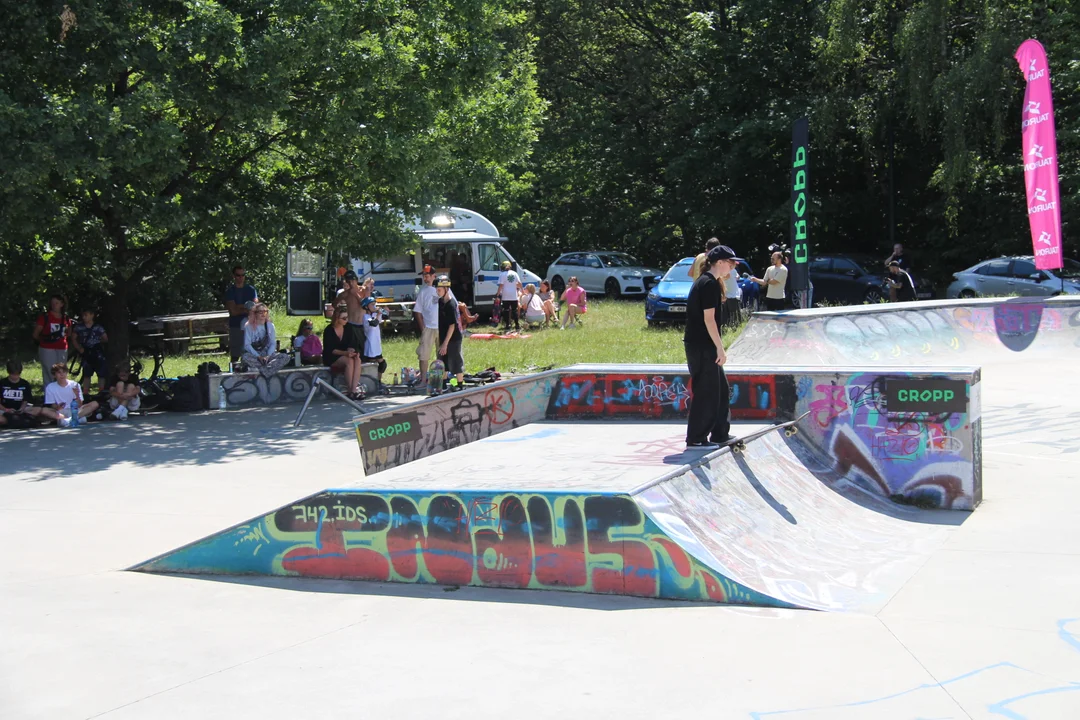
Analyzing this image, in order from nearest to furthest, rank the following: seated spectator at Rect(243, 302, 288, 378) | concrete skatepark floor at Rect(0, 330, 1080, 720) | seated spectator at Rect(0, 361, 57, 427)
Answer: concrete skatepark floor at Rect(0, 330, 1080, 720) → seated spectator at Rect(0, 361, 57, 427) → seated spectator at Rect(243, 302, 288, 378)

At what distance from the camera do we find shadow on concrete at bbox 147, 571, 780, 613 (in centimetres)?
600

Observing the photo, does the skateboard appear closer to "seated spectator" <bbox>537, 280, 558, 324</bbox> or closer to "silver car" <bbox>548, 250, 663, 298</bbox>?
"seated spectator" <bbox>537, 280, 558, 324</bbox>

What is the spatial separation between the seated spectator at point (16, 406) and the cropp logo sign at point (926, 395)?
378 inches

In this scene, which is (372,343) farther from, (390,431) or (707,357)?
(707,357)

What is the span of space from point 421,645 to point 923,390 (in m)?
5.12

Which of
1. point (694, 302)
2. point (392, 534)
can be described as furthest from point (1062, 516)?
point (392, 534)

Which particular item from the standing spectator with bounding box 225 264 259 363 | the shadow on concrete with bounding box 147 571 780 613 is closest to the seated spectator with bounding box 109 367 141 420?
the standing spectator with bounding box 225 264 259 363

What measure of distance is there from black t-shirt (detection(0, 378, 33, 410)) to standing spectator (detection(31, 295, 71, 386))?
141cm

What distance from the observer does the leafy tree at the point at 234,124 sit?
39.0 ft

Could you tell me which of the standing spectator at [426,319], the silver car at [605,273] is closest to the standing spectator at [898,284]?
the silver car at [605,273]

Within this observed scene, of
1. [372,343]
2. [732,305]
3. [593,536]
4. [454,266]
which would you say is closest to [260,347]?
[372,343]

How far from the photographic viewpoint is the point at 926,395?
8.59 m

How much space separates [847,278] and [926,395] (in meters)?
17.7

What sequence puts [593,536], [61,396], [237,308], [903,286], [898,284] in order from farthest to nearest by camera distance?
[903,286] → [898,284] → [237,308] → [61,396] → [593,536]
